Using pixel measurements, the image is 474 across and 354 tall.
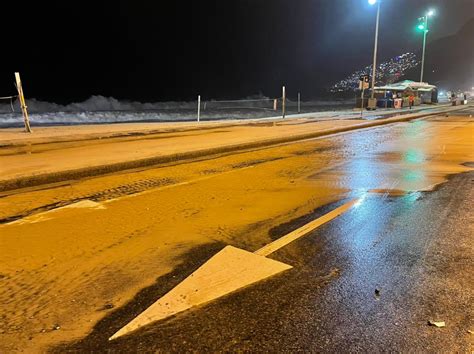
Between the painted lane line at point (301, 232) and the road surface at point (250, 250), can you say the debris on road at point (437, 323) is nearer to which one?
the road surface at point (250, 250)

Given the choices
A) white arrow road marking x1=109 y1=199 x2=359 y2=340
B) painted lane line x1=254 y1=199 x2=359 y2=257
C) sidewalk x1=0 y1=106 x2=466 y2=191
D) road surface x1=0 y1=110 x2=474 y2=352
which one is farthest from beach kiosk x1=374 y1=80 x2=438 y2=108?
white arrow road marking x1=109 y1=199 x2=359 y2=340

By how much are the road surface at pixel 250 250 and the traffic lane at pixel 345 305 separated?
0.6 inches

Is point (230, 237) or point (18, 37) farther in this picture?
point (18, 37)

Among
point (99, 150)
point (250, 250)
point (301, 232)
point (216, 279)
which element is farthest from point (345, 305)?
point (99, 150)

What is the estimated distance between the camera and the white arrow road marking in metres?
3.58

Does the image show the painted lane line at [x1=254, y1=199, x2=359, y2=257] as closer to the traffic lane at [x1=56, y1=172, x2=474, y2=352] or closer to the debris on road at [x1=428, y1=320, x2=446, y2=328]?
the traffic lane at [x1=56, y1=172, x2=474, y2=352]

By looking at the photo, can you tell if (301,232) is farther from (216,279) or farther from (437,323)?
(437,323)

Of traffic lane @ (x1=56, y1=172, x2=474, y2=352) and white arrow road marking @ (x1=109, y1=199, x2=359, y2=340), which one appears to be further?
white arrow road marking @ (x1=109, y1=199, x2=359, y2=340)

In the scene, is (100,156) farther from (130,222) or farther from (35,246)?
(35,246)

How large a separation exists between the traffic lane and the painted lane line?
125 millimetres

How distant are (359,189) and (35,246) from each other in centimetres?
524

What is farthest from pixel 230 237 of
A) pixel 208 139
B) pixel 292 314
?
pixel 208 139

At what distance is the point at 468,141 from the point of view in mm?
16094

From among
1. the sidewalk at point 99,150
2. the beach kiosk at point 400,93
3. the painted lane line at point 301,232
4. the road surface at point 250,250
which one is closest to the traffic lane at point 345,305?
the road surface at point 250,250
